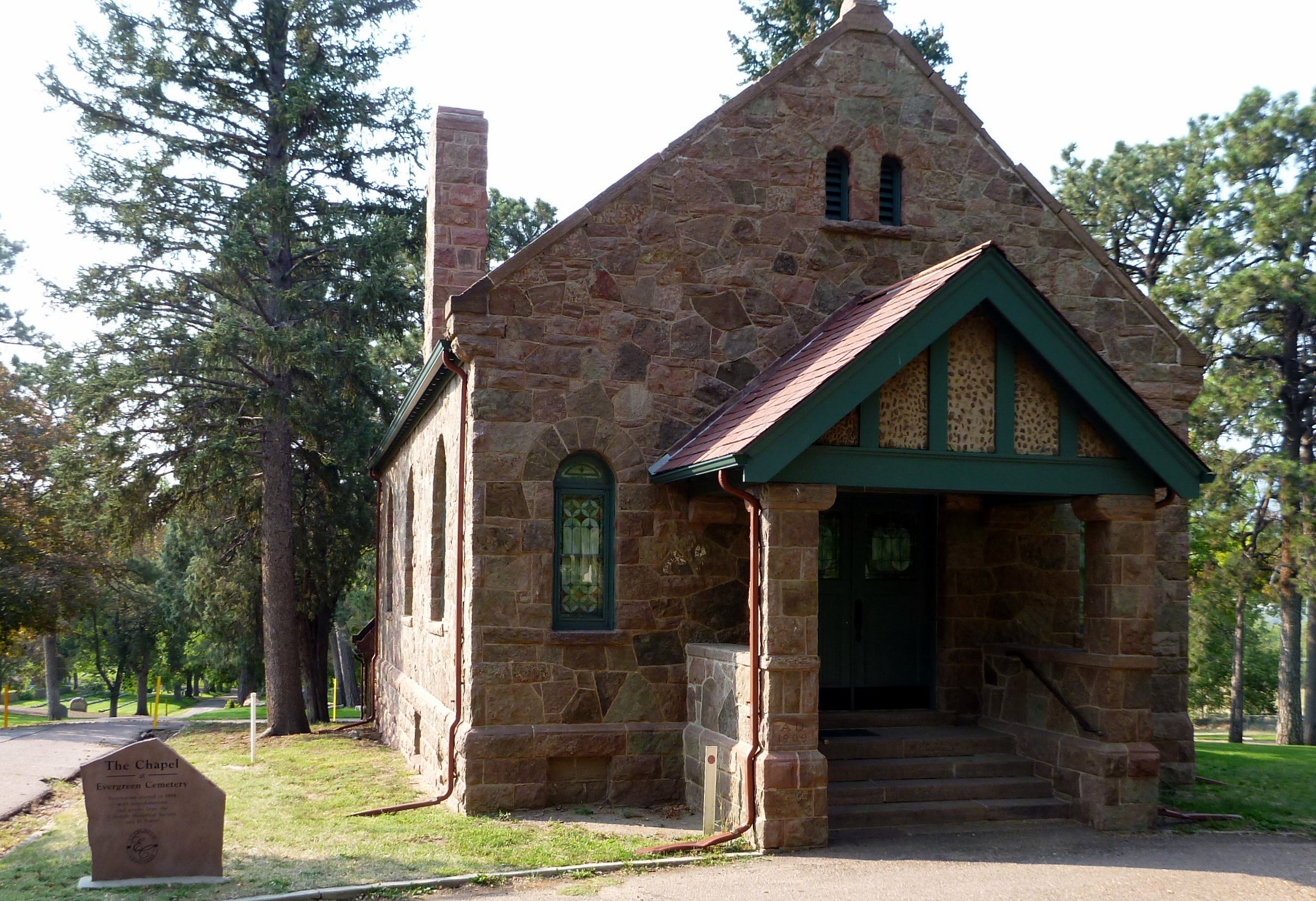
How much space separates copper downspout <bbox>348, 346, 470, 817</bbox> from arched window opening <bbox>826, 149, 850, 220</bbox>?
13.5 feet

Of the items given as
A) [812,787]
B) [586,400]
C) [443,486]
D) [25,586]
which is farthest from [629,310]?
[25,586]

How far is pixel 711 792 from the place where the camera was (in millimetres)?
8781

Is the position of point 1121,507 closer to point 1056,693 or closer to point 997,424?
point 997,424

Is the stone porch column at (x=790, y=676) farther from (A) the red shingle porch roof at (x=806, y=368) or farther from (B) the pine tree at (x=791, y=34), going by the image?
(B) the pine tree at (x=791, y=34)

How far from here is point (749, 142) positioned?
36.3ft

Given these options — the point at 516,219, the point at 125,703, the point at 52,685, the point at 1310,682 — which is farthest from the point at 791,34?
the point at 125,703

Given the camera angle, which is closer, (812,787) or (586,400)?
(812,787)

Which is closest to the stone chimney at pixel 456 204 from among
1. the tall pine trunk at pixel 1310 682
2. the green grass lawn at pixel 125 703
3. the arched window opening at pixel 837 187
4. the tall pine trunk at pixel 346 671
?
the arched window opening at pixel 837 187

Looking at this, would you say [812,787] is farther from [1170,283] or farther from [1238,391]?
[1170,283]

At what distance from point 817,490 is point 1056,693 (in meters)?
3.21

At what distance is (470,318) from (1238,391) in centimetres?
1736

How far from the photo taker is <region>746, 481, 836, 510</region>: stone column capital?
335 inches

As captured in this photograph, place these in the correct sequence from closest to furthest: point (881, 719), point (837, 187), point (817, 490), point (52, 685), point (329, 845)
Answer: point (817, 490) < point (329, 845) < point (881, 719) < point (837, 187) < point (52, 685)

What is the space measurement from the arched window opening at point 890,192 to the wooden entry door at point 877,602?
288 centimetres
